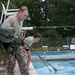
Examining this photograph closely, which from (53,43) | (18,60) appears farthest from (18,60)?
(53,43)

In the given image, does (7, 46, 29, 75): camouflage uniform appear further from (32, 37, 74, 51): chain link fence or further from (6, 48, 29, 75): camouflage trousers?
(32, 37, 74, 51): chain link fence

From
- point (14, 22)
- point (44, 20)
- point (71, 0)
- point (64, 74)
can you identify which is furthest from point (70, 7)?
point (14, 22)

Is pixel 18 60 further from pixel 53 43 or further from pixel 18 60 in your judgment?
pixel 53 43

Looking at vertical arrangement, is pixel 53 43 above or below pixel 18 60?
below

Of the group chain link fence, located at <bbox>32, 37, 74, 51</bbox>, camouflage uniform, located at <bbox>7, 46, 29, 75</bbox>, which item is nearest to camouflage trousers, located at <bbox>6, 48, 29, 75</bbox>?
camouflage uniform, located at <bbox>7, 46, 29, 75</bbox>

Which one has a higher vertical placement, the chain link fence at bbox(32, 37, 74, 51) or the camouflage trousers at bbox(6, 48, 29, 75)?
the camouflage trousers at bbox(6, 48, 29, 75)

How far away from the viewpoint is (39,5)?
121ft

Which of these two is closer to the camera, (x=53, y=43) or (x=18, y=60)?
(x=18, y=60)

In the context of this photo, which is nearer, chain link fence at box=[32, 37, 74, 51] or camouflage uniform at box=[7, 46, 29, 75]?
camouflage uniform at box=[7, 46, 29, 75]

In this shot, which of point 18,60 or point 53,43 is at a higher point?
point 18,60

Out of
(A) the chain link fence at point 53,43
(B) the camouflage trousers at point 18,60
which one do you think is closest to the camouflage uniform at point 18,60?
(B) the camouflage trousers at point 18,60

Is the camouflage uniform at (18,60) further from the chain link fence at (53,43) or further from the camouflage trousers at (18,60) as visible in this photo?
the chain link fence at (53,43)

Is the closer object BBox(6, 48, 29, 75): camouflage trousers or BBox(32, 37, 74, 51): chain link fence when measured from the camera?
BBox(6, 48, 29, 75): camouflage trousers

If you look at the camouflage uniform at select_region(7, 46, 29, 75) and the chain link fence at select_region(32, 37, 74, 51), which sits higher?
the camouflage uniform at select_region(7, 46, 29, 75)
